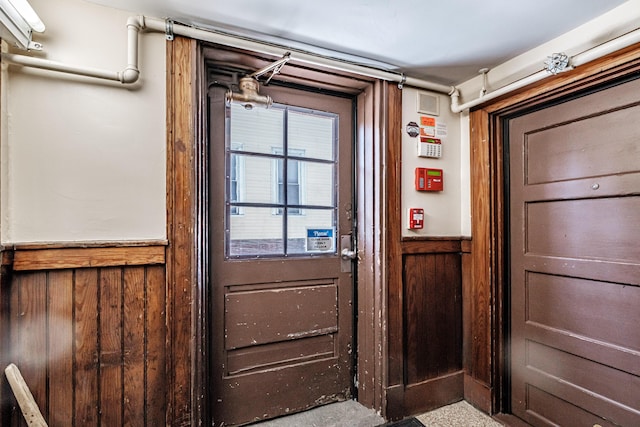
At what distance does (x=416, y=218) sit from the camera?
210 centimetres

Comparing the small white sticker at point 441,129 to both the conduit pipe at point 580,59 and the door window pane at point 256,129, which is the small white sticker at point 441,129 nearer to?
the conduit pipe at point 580,59

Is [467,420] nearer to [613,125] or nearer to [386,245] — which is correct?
[386,245]

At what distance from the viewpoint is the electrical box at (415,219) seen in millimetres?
2094

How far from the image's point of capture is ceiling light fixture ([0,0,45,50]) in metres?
1.14

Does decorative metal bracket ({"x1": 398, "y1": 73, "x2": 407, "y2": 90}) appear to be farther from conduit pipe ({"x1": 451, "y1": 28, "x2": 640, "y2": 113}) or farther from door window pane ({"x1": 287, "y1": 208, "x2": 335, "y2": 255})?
door window pane ({"x1": 287, "y1": 208, "x2": 335, "y2": 255})

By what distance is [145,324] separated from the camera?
4.93 feet

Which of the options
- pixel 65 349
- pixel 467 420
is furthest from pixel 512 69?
pixel 65 349

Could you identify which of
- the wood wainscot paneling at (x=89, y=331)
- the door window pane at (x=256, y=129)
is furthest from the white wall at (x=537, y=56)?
the wood wainscot paneling at (x=89, y=331)

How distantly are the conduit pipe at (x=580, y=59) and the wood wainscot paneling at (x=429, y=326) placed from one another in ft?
2.96

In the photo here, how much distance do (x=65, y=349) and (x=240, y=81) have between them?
1.49 meters

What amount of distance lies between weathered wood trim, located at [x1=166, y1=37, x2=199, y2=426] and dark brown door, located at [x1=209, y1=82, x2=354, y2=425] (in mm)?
246

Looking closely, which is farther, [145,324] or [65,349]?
[145,324]

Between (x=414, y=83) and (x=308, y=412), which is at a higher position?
(x=414, y=83)

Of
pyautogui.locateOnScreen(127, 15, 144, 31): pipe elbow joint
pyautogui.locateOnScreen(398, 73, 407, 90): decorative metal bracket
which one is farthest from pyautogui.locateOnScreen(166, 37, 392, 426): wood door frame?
pyautogui.locateOnScreen(398, 73, 407, 90): decorative metal bracket
